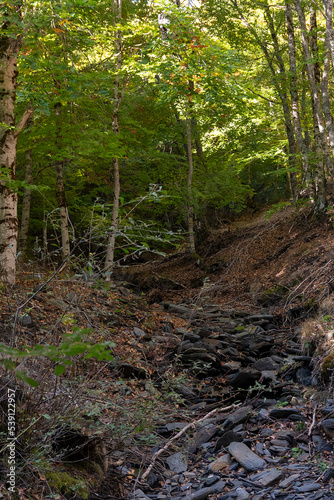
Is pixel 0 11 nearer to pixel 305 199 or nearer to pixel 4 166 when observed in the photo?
pixel 4 166

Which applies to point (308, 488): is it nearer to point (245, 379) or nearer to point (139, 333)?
point (245, 379)

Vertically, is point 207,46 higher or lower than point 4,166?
higher

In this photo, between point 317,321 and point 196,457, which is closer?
point 196,457

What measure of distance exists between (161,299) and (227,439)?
25.8ft

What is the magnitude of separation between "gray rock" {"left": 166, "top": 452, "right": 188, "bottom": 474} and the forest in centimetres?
2

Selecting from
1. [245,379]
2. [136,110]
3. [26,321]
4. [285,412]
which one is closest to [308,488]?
[285,412]

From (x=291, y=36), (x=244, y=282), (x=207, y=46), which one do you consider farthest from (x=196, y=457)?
(x=291, y=36)

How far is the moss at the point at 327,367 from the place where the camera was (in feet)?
16.4

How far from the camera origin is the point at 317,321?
6605 mm

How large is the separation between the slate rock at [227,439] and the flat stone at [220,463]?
0.87ft

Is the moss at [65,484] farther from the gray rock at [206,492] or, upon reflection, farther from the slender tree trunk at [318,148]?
the slender tree trunk at [318,148]

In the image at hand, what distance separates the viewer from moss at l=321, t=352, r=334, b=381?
4992 millimetres

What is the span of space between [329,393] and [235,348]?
9.26ft

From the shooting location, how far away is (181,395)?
18.8 ft
